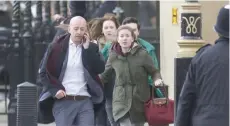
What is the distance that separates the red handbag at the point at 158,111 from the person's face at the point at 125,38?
63cm

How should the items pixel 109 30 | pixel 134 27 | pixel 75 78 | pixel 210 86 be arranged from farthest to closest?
1. pixel 109 30
2. pixel 134 27
3. pixel 75 78
4. pixel 210 86

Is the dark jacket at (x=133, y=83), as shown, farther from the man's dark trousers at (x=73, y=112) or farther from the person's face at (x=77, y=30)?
the person's face at (x=77, y=30)

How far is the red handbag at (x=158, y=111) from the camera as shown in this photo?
31.8 ft

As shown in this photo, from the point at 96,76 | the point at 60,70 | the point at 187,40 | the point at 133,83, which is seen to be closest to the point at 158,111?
the point at 133,83

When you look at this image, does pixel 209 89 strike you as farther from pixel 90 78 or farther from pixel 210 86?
pixel 90 78

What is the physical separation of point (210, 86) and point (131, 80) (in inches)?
110

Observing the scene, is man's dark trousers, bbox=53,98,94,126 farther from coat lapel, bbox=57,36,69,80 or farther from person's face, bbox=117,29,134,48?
person's face, bbox=117,29,134,48

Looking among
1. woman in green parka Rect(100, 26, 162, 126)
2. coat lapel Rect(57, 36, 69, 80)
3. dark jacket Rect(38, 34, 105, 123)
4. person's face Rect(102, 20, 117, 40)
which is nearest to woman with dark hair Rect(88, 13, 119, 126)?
person's face Rect(102, 20, 117, 40)

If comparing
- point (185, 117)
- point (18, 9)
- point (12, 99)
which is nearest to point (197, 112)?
point (185, 117)

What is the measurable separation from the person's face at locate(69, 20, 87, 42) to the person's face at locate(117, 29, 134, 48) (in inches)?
21.8

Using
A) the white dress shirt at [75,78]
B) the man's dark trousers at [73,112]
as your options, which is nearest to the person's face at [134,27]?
the white dress shirt at [75,78]

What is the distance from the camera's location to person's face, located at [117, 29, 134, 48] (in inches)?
387

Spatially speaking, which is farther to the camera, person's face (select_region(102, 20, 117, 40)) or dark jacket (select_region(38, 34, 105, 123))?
person's face (select_region(102, 20, 117, 40))

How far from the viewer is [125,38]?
32.3 ft
